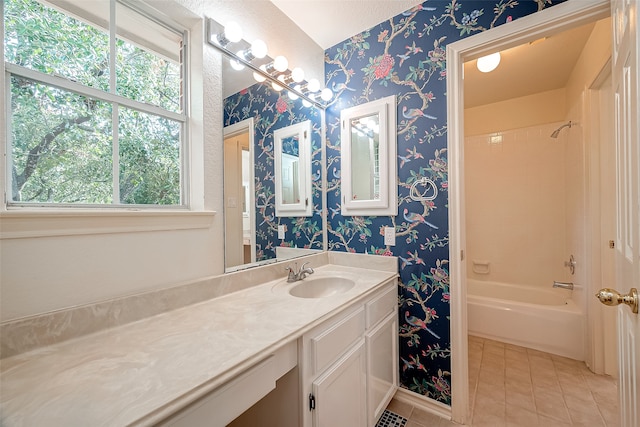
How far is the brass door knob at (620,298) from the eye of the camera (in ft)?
1.99

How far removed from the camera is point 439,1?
1485mm

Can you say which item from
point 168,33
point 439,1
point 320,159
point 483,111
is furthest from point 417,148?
point 483,111

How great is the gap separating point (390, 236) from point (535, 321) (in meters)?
1.61

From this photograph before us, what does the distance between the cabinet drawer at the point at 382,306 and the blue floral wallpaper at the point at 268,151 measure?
631 millimetres

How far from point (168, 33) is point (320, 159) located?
1.15 m

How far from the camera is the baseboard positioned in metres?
1.48

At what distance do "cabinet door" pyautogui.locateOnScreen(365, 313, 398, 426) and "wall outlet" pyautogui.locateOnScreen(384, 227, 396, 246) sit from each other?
0.46 metres

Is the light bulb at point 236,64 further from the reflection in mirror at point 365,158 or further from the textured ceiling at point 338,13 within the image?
the reflection in mirror at point 365,158

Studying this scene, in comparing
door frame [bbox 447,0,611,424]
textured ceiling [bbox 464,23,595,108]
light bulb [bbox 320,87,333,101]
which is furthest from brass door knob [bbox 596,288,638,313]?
textured ceiling [bbox 464,23,595,108]

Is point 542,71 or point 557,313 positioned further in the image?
point 542,71

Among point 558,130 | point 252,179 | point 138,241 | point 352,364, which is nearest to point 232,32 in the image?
point 252,179

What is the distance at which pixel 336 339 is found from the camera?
3.39 feet

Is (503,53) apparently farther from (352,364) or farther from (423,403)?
(423,403)

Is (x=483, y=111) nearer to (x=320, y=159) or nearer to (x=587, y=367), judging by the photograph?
(x=320, y=159)
